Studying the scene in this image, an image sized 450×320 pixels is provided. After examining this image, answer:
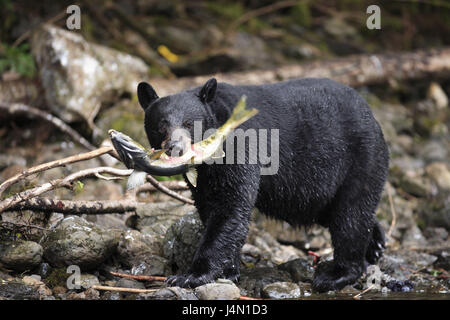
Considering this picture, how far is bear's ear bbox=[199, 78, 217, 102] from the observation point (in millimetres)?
5082

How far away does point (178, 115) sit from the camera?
4.96m

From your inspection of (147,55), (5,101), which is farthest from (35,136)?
(147,55)

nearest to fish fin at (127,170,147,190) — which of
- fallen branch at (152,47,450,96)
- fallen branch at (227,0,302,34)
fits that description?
fallen branch at (152,47,450,96)

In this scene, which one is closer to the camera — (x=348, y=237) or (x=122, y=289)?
(x=122, y=289)

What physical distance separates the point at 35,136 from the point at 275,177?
199 inches

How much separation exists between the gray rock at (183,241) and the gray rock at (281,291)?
850mm

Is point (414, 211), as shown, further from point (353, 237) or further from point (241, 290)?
point (241, 290)

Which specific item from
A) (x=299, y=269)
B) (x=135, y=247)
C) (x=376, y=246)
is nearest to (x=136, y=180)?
(x=135, y=247)

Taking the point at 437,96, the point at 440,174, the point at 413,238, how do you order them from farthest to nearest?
the point at 437,96
the point at 440,174
the point at 413,238

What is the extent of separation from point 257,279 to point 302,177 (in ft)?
3.56

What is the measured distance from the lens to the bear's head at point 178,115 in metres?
4.90

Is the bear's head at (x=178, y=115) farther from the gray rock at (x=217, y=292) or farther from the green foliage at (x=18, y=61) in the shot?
the green foliage at (x=18, y=61)

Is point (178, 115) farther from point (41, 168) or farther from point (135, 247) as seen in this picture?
point (135, 247)
